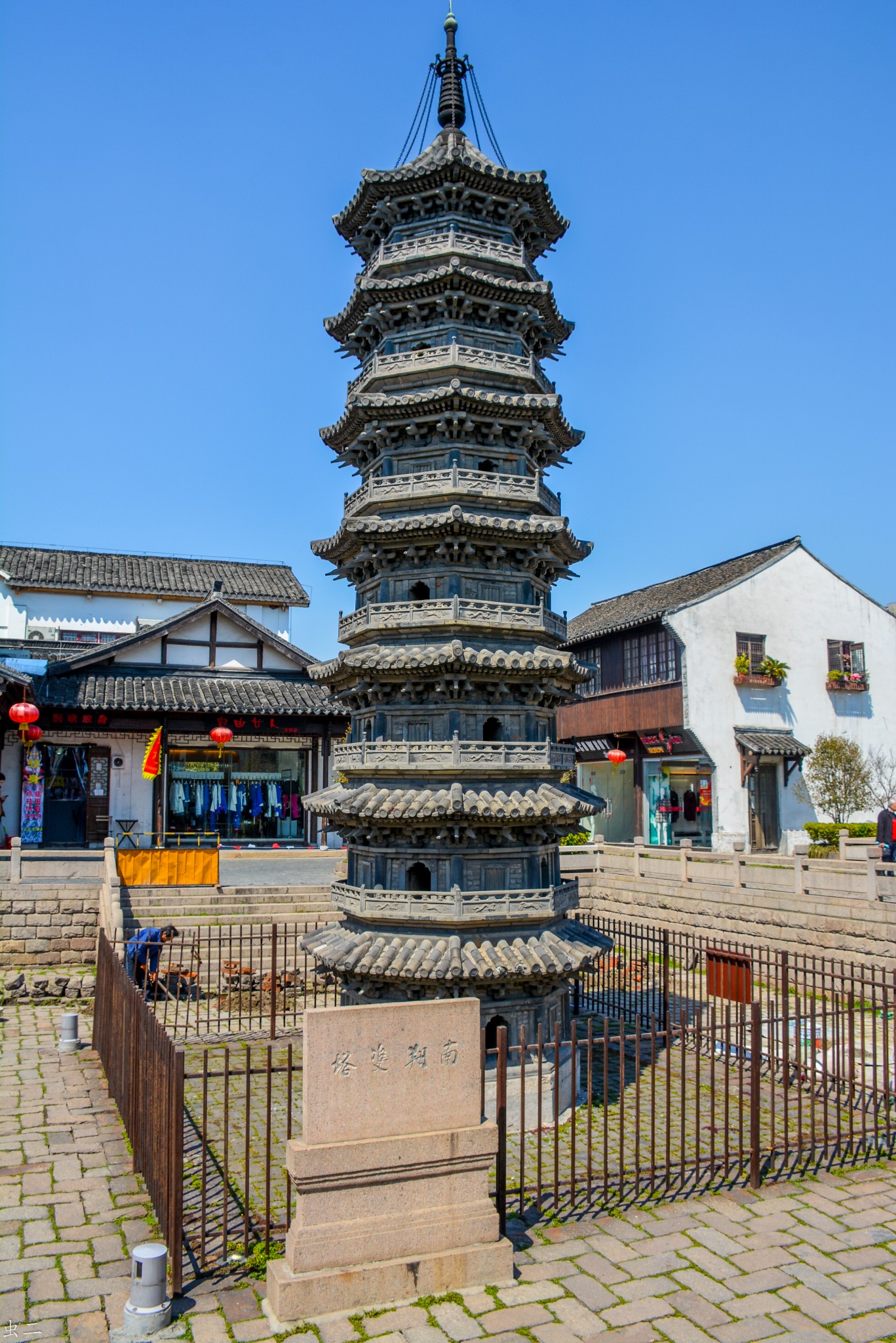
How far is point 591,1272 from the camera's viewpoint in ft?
28.6

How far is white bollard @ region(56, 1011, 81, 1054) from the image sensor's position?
16.0 metres

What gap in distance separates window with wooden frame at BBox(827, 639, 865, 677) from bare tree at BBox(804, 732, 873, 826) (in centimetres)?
304

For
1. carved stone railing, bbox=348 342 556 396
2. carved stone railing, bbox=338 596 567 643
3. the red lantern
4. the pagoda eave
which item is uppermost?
carved stone railing, bbox=348 342 556 396

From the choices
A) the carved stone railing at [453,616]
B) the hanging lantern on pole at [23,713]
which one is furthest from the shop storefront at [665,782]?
the carved stone railing at [453,616]

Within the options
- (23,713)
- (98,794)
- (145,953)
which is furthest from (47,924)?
(98,794)

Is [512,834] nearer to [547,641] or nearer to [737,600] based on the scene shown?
[547,641]

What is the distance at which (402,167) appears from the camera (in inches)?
607

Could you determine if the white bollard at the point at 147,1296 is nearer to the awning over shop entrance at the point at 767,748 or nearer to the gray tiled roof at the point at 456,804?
the gray tiled roof at the point at 456,804

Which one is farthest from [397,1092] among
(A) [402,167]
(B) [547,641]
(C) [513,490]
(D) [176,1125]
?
(A) [402,167]

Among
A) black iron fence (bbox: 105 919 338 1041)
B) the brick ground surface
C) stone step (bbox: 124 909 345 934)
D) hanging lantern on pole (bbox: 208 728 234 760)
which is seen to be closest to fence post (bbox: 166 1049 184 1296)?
the brick ground surface

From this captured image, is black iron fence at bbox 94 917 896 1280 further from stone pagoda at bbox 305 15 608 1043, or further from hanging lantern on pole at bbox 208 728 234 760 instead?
hanging lantern on pole at bbox 208 728 234 760

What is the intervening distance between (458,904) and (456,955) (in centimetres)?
70

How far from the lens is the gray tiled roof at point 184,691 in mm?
30477

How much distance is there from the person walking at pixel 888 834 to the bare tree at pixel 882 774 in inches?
502
